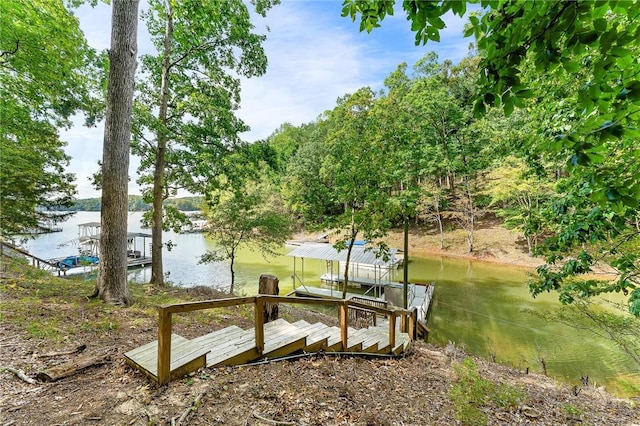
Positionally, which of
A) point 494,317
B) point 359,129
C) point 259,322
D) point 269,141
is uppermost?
point 359,129

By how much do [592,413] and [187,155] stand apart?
8.88 meters

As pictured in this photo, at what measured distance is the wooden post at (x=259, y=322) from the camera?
9.41ft

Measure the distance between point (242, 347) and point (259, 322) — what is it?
13.3 inches

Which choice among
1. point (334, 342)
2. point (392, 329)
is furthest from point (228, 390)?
point (392, 329)

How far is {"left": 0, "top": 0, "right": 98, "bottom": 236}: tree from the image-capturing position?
16.1 ft

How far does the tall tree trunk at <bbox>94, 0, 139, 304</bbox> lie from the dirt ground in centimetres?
94

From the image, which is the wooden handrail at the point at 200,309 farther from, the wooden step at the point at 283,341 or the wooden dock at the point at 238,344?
the wooden step at the point at 283,341

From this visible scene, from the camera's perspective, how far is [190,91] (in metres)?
7.48

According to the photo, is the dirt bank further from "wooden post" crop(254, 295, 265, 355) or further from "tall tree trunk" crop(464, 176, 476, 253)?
"tall tree trunk" crop(464, 176, 476, 253)

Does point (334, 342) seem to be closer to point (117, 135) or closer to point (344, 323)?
point (344, 323)

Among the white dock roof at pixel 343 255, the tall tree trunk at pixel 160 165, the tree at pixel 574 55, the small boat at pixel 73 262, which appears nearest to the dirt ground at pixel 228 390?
the tree at pixel 574 55

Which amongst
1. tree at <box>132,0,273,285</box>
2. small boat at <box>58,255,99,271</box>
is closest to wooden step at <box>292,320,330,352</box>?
tree at <box>132,0,273,285</box>

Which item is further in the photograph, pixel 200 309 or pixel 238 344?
pixel 238 344

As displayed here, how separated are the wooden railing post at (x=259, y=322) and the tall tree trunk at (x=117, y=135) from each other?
294cm
